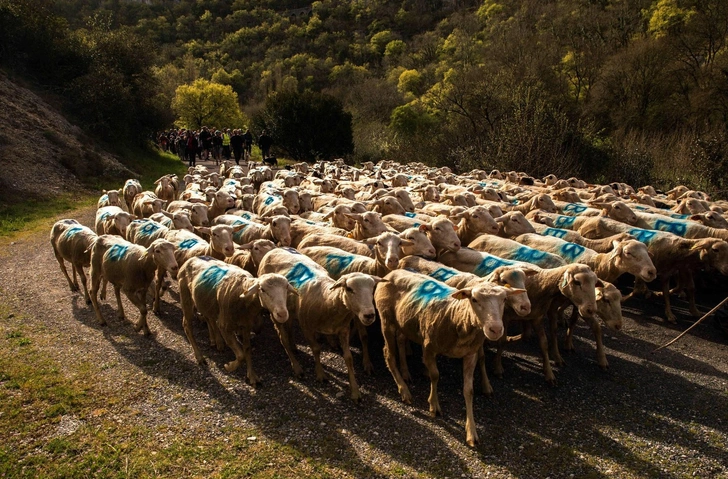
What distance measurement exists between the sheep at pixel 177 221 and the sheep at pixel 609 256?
7.03 m

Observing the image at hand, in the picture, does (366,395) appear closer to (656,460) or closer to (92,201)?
(656,460)

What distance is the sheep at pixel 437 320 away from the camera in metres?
5.39

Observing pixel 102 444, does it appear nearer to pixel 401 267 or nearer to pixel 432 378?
pixel 432 378

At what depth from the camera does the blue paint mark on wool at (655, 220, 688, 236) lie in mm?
10203

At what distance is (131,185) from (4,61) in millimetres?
20706

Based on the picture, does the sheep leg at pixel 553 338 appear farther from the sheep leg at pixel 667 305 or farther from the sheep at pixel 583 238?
the sheep leg at pixel 667 305

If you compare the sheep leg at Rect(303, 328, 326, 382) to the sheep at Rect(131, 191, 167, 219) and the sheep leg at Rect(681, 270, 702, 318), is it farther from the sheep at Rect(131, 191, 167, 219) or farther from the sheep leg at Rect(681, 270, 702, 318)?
the sheep at Rect(131, 191, 167, 219)

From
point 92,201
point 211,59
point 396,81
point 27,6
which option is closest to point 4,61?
point 27,6

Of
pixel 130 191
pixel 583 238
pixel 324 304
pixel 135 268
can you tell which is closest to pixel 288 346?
pixel 324 304

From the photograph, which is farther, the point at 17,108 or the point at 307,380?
the point at 17,108

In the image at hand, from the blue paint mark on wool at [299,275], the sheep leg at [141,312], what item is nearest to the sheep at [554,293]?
the blue paint mark on wool at [299,275]

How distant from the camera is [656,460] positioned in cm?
523

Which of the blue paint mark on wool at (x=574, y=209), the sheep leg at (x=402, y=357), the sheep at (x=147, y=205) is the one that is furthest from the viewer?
the sheep at (x=147, y=205)

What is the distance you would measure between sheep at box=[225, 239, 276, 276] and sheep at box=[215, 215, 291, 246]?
2.84ft
